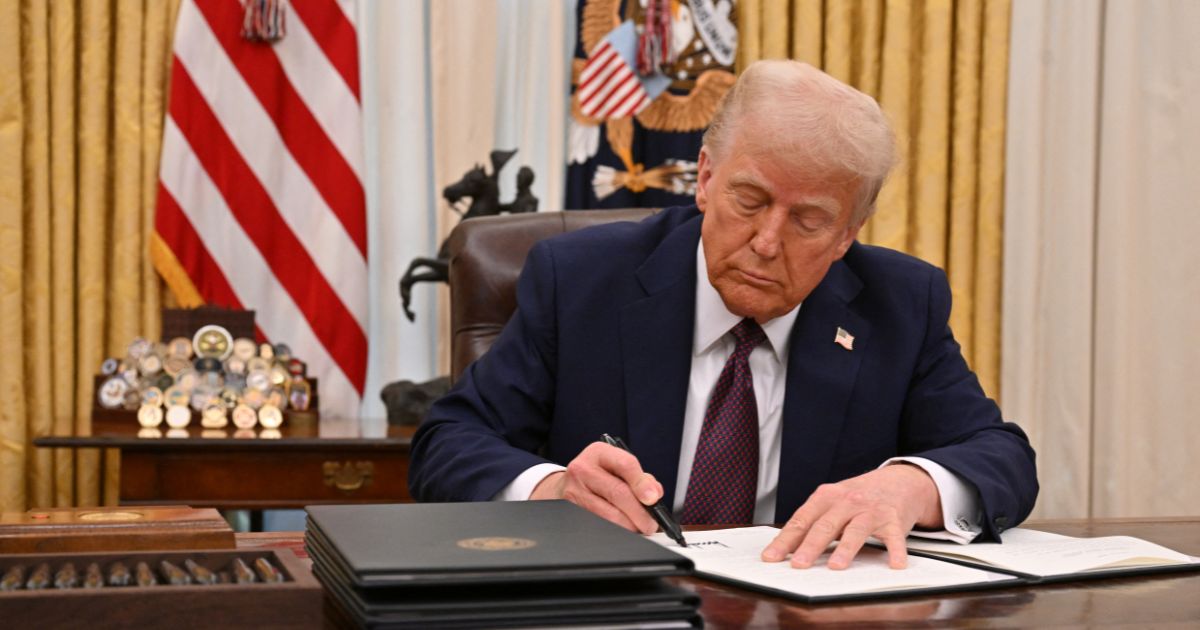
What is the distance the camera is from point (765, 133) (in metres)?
1.81

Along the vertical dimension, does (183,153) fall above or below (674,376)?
above

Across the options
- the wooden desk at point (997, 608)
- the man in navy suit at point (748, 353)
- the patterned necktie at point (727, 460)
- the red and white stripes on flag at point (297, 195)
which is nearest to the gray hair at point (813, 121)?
the man in navy suit at point (748, 353)

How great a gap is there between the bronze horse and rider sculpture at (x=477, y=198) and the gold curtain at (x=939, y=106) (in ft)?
2.96

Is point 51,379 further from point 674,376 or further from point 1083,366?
point 1083,366

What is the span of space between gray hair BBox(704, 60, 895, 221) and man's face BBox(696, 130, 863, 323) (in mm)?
22

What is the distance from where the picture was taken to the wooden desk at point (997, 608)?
1074 millimetres

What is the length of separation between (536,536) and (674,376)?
92 centimetres

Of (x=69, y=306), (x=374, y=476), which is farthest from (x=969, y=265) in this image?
(x=69, y=306)

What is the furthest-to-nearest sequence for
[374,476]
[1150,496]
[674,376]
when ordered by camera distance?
[1150,496], [374,476], [674,376]

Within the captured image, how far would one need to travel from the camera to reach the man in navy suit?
1814mm

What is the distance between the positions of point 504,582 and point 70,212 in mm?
3136

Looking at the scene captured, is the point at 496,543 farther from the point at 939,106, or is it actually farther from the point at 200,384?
the point at 939,106

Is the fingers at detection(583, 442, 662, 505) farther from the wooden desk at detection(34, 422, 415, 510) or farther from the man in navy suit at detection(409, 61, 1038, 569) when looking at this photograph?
the wooden desk at detection(34, 422, 415, 510)

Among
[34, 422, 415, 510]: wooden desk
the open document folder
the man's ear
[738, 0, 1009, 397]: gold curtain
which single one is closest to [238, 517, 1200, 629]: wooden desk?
the open document folder
